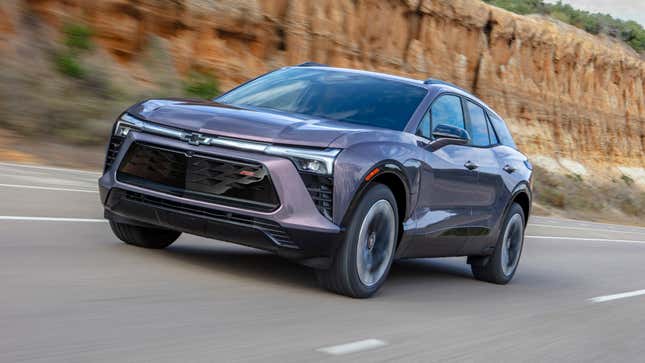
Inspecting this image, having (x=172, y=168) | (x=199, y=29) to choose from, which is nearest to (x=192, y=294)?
(x=172, y=168)

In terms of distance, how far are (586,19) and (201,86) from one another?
6302cm

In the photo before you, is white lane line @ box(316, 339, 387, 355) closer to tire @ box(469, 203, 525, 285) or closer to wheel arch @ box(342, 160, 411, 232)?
wheel arch @ box(342, 160, 411, 232)

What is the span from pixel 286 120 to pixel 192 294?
1.32 meters

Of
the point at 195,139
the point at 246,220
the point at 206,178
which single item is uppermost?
the point at 195,139

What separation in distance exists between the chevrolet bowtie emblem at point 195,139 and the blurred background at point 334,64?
29.4 feet

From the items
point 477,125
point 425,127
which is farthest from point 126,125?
point 477,125

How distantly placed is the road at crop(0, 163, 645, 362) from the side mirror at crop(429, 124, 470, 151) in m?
1.17

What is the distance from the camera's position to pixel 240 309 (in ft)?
19.2

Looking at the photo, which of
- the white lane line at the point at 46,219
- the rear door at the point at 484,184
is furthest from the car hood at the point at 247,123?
the white lane line at the point at 46,219

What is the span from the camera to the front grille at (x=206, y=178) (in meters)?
6.16

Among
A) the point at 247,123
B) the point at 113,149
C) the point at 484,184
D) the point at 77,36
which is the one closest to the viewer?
the point at 247,123

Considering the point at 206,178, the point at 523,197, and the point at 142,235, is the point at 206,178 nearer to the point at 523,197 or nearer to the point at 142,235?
the point at 142,235

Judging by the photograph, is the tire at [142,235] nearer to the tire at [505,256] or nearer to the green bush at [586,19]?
the tire at [505,256]

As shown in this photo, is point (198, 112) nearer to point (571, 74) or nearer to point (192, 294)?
point (192, 294)
